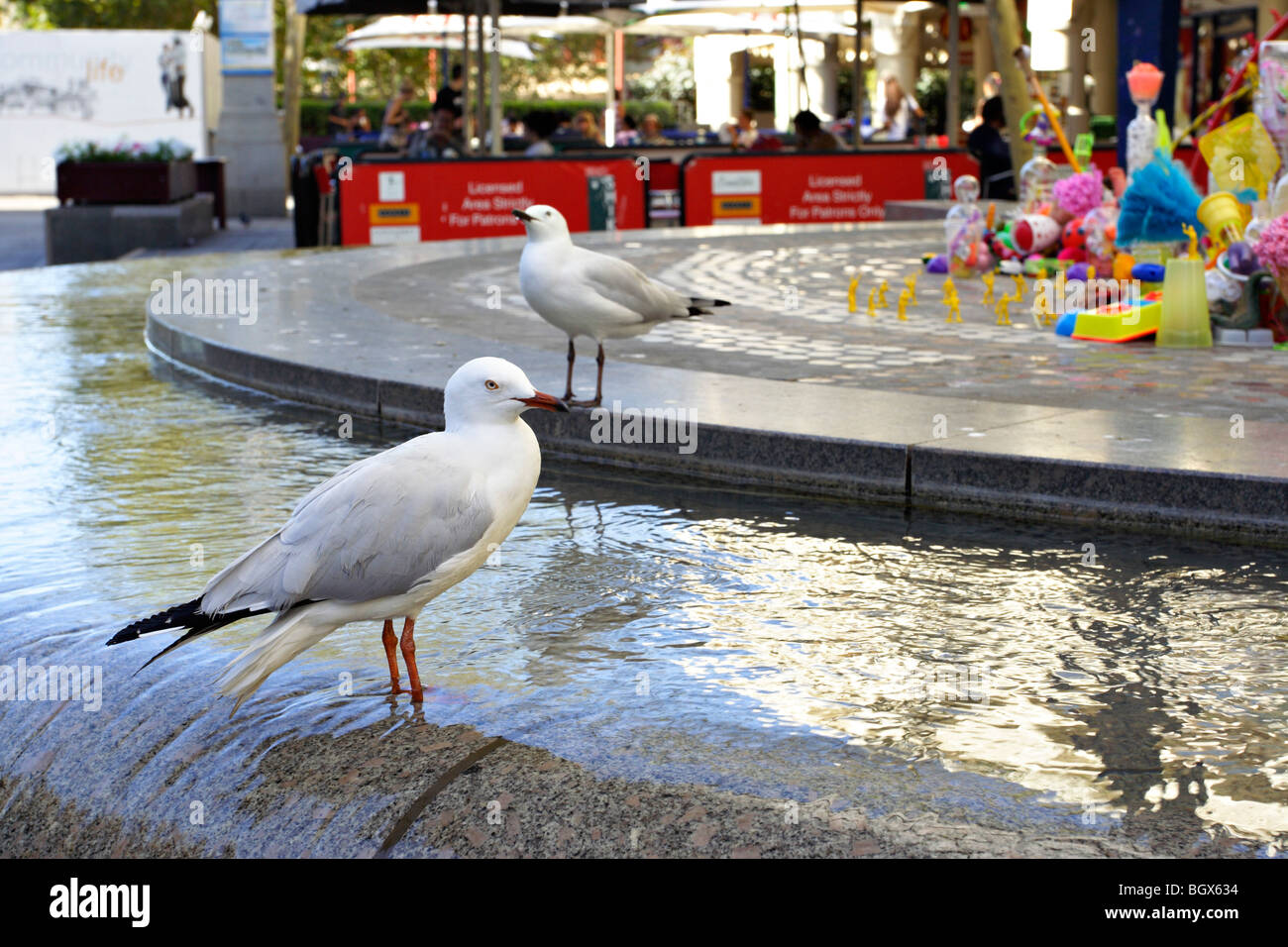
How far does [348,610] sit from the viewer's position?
3447 mm

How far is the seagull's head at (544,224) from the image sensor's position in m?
6.44

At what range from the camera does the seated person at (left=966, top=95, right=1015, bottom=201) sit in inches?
762

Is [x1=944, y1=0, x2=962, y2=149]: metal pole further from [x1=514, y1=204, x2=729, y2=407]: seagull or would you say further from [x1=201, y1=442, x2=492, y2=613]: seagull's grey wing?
[x1=201, y1=442, x2=492, y2=613]: seagull's grey wing

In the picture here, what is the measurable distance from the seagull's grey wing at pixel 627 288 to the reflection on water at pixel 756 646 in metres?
0.79

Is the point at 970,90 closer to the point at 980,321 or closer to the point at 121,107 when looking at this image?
the point at 121,107

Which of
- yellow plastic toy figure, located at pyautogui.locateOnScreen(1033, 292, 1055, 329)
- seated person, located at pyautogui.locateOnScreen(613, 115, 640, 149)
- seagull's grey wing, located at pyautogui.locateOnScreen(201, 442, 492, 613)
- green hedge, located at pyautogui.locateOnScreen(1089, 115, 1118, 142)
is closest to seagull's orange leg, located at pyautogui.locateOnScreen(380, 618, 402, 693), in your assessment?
seagull's grey wing, located at pyautogui.locateOnScreen(201, 442, 492, 613)

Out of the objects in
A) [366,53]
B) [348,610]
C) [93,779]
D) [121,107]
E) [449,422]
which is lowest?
[93,779]

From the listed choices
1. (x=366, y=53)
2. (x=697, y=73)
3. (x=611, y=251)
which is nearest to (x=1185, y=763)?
(x=611, y=251)

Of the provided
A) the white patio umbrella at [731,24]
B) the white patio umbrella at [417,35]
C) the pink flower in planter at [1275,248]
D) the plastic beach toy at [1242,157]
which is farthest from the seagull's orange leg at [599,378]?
the white patio umbrella at [731,24]

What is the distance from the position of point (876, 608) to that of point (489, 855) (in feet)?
6.53

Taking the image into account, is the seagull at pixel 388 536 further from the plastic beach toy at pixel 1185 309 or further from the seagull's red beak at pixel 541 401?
the plastic beach toy at pixel 1185 309

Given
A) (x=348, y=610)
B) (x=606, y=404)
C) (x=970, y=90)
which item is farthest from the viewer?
(x=970, y=90)

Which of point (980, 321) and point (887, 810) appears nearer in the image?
point (887, 810)

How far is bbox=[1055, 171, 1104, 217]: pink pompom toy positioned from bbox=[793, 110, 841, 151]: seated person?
25.6 ft
